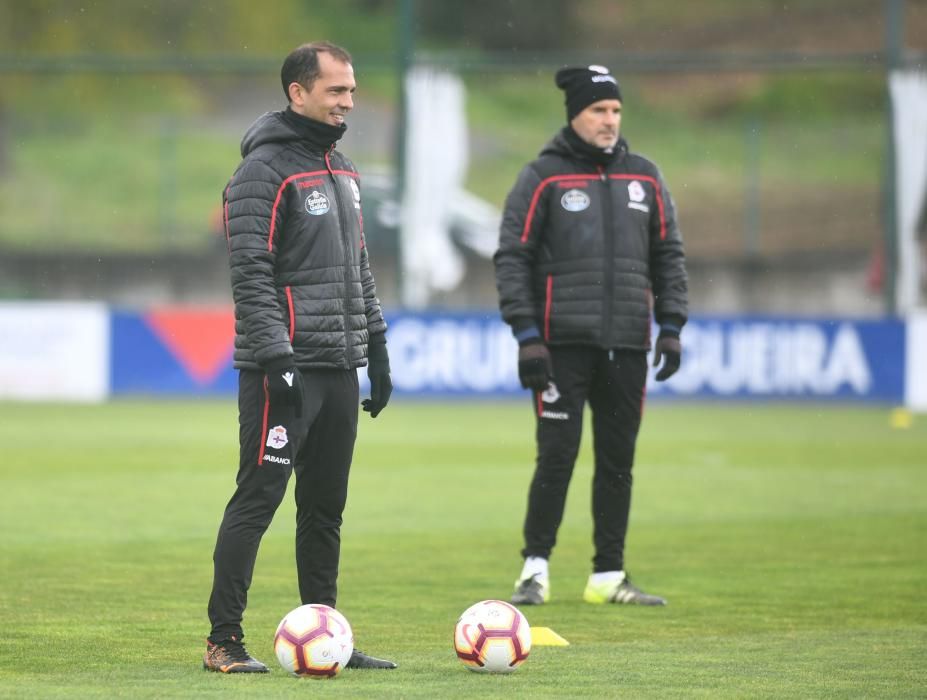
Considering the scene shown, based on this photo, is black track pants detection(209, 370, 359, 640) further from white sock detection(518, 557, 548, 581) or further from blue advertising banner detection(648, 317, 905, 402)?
blue advertising banner detection(648, 317, 905, 402)

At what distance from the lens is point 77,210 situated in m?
31.4

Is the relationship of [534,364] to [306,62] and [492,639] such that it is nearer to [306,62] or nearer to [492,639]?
[492,639]

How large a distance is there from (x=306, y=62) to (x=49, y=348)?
47.5ft

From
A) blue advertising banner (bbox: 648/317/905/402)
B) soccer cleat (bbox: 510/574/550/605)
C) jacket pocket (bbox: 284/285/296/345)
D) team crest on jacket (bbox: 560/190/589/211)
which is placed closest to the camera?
jacket pocket (bbox: 284/285/296/345)

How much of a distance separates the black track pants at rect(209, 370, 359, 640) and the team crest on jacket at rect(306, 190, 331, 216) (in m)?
0.57

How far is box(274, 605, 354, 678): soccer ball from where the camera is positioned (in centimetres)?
593

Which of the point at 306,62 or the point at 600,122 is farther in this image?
the point at 600,122

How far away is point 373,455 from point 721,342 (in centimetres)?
668

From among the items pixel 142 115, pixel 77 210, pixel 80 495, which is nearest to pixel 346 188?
pixel 80 495

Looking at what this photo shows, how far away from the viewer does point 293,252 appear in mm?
6172

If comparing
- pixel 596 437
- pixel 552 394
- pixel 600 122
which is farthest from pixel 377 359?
pixel 600 122

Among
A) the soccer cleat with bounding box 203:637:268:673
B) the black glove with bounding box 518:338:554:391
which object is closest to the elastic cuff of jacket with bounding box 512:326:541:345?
the black glove with bounding box 518:338:554:391

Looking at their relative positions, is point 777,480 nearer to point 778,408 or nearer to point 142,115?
point 778,408

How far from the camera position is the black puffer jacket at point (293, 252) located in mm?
6031
